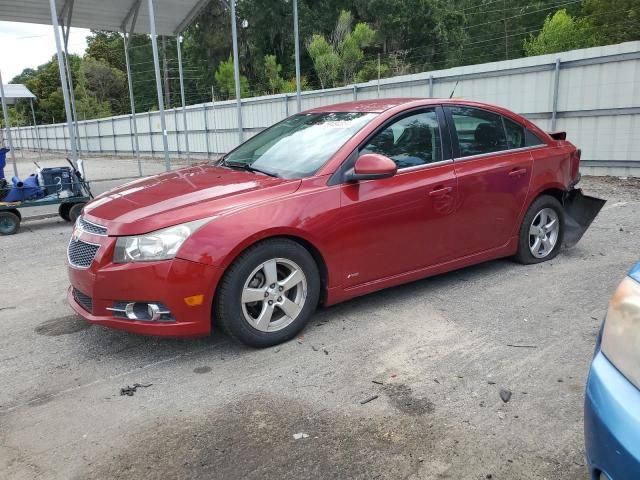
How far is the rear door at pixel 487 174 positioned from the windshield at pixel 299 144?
91 centimetres

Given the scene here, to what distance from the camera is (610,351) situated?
1707mm

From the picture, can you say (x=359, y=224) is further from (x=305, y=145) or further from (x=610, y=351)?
(x=610, y=351)

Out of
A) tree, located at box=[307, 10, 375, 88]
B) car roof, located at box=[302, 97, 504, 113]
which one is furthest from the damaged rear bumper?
tree, located at box=[307, 10, 375, 88]

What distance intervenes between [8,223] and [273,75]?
32495 millimetres

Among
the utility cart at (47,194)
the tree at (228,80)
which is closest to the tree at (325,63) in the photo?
the tree at (228,80)

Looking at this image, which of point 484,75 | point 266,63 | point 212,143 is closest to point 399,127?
point 484,75

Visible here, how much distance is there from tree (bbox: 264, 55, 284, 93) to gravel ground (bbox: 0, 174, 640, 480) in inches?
1345

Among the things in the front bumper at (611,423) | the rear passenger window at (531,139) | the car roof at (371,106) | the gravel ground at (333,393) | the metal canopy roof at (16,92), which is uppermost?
the metal canopy roof at (16,92)

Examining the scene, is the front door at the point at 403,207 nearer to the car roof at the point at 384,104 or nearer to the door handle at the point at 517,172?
the car roof at the point at 384,104

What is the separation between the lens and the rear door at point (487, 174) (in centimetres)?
439

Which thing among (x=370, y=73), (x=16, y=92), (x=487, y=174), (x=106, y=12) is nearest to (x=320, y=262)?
(x=487, y=174)

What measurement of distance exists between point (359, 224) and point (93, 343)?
2103 mm

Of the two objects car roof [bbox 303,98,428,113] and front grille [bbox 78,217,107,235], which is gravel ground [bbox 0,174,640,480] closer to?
front grille [bbox 78,217,107,235]

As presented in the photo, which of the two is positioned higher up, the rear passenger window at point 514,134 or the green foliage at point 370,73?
the green foliage at point 370,73
